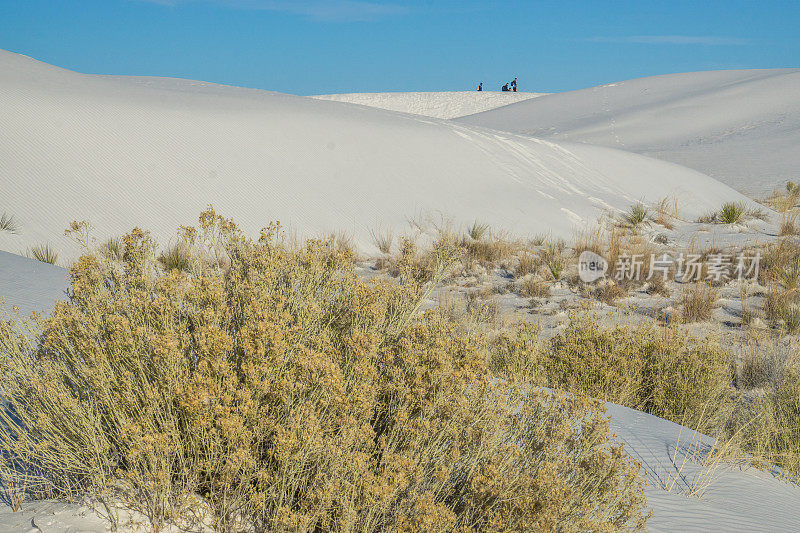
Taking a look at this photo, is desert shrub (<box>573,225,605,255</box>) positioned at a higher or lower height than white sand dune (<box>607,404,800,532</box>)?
higher

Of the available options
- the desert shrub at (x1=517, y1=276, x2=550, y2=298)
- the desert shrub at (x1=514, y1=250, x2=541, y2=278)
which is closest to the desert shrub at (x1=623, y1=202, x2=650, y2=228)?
the desert shrub at (x1=514, y1=250, x2=541, y2=278)

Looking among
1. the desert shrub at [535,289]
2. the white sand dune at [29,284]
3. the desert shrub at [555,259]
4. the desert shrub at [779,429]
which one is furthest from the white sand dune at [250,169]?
the desert shrub at [779,429]

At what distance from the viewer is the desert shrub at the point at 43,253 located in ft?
23.2

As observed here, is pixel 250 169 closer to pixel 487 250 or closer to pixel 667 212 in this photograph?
pixel 487 250

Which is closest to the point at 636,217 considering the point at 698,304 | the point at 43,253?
the point at 698,304

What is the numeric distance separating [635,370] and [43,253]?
6745mm

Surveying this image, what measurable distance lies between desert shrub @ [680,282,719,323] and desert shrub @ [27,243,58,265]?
7473 mm

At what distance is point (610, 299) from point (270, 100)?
10035 mm

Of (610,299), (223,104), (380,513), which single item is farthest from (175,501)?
(223,104)

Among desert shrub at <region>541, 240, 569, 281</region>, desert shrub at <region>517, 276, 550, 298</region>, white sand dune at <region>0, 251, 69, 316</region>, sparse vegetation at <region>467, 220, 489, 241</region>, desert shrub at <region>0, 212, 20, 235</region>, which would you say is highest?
sparse vegetation at <region>467, 220, 489, 241</region>

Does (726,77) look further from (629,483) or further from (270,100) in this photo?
(629,483)

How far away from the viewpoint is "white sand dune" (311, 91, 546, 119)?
192ft

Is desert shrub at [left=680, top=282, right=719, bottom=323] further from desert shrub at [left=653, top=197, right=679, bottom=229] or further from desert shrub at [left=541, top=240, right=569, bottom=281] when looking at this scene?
desert shrub at [left=653, top=197, right=679, bottom=229]

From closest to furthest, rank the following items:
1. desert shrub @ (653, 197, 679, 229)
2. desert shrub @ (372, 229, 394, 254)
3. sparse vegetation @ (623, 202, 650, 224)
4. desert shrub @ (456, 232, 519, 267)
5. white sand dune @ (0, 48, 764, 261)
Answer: white sand dune @ (0, 48, 764, 261) < desert shrub @ (456, 232, 519, 267) < desert shrub @ (372, 229, 394, 254) < sparse vegetation @ (623, 202, 650, 224) < desert shrub @ (653, 197, 679, 229)
